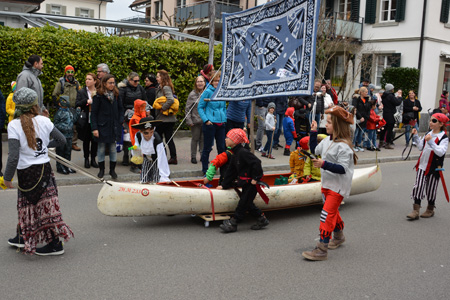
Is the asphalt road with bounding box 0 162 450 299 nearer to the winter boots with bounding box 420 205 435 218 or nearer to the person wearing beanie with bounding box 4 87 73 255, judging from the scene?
the winter boots with bounding box 420 205 435 218

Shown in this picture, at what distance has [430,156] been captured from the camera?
23.1 ft

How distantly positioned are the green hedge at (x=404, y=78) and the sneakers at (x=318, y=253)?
1879 cm

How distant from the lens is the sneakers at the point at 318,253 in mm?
5250

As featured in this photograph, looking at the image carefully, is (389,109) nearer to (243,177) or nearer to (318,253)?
(243,177)

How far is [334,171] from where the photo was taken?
5.20m

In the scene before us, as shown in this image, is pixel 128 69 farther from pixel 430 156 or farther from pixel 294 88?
pixel 430 156

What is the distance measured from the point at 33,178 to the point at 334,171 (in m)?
3.26

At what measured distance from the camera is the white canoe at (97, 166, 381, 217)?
584 cm

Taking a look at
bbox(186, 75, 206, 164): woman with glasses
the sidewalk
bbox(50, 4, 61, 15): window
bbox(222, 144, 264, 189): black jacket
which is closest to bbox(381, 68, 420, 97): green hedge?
the sidewalk

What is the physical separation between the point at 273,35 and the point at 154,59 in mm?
6875

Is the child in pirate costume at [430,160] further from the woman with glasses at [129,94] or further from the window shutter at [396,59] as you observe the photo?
the window shutter at [396,59]

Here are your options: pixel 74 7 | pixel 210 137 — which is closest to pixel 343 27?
pixel 210 137

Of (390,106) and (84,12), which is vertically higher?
(84,12)

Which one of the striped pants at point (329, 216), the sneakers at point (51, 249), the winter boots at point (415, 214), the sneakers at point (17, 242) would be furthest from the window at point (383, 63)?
the sneakers at point (17, 242)
